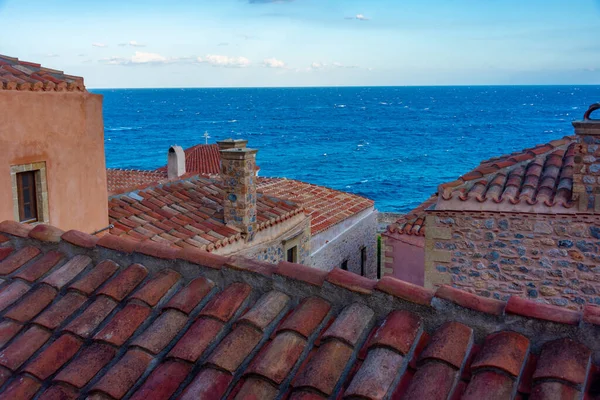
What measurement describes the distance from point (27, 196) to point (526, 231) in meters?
7.78

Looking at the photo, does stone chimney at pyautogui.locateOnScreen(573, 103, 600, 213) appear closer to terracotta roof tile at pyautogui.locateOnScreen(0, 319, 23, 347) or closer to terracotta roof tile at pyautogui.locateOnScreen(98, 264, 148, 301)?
terracotta roof tile at pyautogui.locateOnScreen(98, 264, 148, 301)

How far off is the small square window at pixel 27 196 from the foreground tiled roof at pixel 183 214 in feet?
5.50

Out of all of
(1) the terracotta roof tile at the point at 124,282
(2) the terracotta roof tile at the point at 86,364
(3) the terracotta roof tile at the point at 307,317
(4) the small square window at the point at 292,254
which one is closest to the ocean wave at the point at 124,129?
(4) the small square window at the point at 292,254

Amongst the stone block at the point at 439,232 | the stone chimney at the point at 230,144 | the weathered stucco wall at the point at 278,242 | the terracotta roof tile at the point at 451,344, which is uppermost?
the stone chimney at the point at 230,144

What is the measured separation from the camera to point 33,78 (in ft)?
30.7

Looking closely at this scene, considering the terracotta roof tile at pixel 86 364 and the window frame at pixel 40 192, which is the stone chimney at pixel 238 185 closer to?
the window frame at pixel 40 192

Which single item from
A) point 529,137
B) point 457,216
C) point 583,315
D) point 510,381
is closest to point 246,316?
point 510,381

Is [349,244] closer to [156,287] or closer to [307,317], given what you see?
[156,287]

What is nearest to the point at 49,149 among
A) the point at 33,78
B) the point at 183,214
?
the point at 33,78

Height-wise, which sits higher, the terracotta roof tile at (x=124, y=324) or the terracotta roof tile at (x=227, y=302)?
the terracotta roof tile at (x=227, y=302)

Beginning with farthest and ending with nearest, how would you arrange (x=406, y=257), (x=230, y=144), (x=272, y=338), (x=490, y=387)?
1. (x=230, y=144)
2. (x=406, y=257)
3. (x=272, y=338)
4. (x=490, y=387)

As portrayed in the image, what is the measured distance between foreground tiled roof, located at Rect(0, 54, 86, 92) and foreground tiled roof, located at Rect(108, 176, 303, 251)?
282cm

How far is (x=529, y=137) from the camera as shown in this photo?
86.8 metres

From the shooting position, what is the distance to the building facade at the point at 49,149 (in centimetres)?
891
